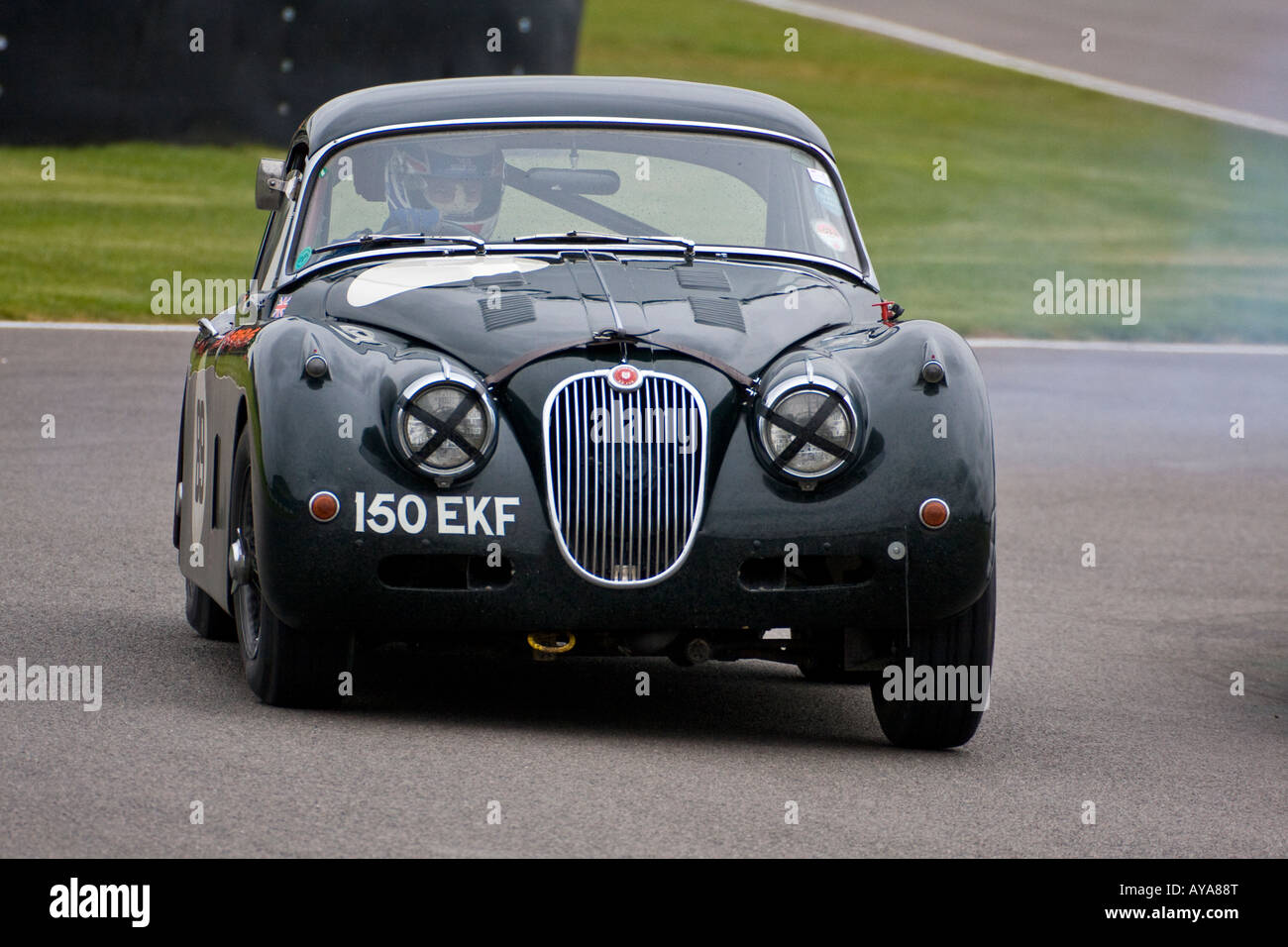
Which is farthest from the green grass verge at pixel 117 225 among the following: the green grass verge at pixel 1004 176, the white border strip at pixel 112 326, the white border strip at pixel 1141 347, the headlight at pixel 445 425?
the headlight at pixel 445 425

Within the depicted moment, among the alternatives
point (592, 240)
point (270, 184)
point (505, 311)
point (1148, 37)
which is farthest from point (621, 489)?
point (1148, 37)

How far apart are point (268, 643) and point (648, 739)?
3.29 ft

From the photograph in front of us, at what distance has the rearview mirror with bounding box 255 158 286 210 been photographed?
23.6 ft

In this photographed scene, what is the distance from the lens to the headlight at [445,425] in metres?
5.23

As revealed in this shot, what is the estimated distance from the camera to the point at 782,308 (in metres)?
5.88

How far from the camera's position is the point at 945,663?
5492mm

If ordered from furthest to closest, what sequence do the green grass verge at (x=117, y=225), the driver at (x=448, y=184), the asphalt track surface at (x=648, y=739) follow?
the green grass verge at (x=117, y=225) → the driver at (x=448, y=184) → the asphalt track surface at (x=648, y=739)

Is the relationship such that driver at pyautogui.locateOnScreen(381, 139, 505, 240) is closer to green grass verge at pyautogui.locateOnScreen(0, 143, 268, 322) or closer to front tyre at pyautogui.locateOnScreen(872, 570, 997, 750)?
front tyre at pyautogui.locateOnScreen(872, 570, 997, 750)

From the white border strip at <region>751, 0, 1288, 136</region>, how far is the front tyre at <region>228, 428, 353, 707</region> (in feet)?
94.0

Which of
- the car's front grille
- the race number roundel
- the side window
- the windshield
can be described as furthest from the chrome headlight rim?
the side window

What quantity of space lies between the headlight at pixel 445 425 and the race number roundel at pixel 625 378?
308 millimetres

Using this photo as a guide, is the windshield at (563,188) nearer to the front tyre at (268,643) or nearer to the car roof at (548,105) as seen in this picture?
the car roof at (548,105)

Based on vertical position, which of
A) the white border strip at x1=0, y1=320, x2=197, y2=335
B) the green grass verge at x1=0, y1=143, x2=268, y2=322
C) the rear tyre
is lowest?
the rear tyre

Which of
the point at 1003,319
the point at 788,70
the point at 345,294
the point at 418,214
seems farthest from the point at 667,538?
the point at 788,70
